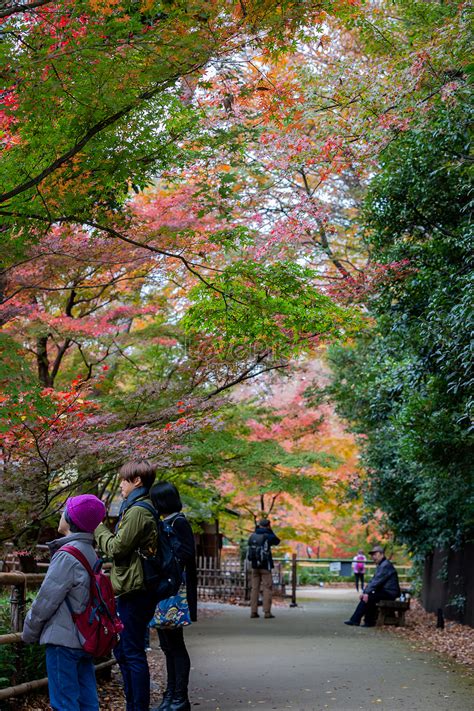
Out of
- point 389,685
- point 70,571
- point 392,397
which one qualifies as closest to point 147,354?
point 392,397

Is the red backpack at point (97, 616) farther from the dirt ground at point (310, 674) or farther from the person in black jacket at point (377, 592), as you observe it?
the person in black jacket at point (377, 592)

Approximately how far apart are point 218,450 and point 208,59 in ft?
28.4

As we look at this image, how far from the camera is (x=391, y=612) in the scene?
1433 cm

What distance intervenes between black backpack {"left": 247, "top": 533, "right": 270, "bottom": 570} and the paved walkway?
172 centimetres

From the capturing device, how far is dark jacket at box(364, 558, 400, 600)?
45.6 feet

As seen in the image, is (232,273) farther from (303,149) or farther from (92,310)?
(303,149)

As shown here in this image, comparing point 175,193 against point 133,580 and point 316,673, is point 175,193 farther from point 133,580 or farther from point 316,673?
point 133,580

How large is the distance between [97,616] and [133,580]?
72cm

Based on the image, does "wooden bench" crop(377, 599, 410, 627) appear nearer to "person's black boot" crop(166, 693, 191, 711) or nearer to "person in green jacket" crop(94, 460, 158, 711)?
"person's black boot" crop(166, 693, 191, 711)

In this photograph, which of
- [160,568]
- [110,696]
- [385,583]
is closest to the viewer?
[160,568]

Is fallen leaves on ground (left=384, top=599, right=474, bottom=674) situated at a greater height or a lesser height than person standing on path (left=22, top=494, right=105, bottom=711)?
lesser

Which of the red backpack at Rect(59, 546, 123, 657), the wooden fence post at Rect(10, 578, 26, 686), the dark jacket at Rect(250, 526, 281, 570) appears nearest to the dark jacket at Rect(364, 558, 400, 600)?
the dark jacket at Rect(250, 526, 281, 570)

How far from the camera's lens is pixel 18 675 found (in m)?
5.83

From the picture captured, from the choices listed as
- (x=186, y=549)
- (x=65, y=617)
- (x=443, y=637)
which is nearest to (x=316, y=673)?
(x=186, y=549)
